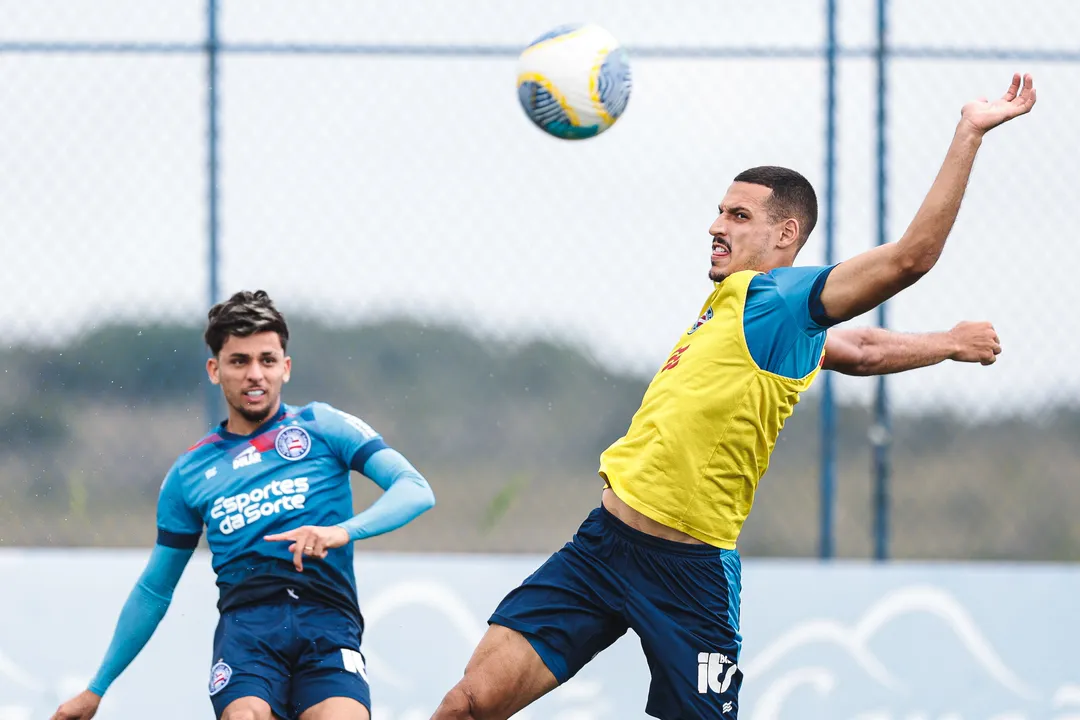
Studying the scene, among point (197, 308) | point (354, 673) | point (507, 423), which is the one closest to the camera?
point (354, 673)

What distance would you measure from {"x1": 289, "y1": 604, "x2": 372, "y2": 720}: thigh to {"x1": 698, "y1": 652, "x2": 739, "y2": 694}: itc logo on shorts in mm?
1028

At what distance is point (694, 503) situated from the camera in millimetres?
4004

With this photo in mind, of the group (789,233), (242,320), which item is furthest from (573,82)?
(242,320)

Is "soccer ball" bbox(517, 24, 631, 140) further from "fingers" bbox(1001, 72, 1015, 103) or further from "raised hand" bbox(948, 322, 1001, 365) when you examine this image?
"fingers" bbox(1001, 72, 1015, 103)

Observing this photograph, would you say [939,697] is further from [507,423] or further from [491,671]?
[507,423]

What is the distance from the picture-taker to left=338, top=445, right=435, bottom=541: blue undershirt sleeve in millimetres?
3953

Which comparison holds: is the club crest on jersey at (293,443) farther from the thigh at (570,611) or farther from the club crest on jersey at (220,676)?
the thigh at (570,611)

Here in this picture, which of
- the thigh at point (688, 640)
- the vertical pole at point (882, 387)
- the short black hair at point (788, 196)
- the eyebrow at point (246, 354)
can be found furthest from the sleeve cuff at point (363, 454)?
the vertical pole at point (882, 387)

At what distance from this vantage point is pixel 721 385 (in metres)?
3.96

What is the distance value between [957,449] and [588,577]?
19.6ft

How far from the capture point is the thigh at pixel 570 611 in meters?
4.02

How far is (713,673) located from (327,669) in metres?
1.18

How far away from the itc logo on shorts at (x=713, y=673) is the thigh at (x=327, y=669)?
3.37 ft

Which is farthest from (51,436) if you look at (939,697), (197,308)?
(939,697)
